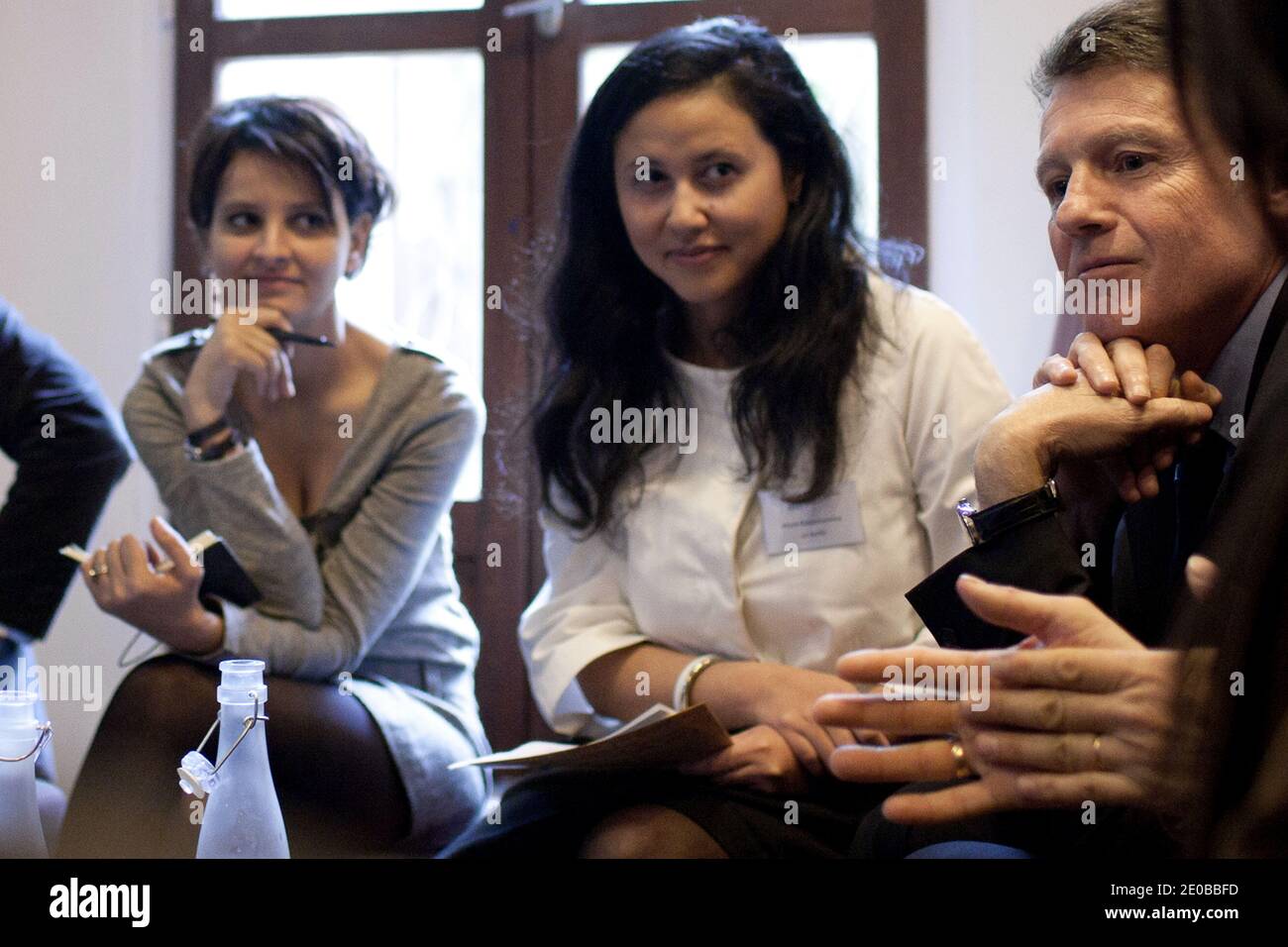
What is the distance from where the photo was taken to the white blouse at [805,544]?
1.36 m

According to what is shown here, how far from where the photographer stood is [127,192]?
1771mm

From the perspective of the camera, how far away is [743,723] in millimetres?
1308

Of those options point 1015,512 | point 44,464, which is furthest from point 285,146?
point 1015,512

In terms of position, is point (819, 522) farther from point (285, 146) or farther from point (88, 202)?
point (88, 202)

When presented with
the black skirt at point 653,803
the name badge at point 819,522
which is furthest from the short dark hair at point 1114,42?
the black skirt at point 653,803

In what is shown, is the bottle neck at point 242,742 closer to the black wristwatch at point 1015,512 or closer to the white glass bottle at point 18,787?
the white glass bottle at point 18,787

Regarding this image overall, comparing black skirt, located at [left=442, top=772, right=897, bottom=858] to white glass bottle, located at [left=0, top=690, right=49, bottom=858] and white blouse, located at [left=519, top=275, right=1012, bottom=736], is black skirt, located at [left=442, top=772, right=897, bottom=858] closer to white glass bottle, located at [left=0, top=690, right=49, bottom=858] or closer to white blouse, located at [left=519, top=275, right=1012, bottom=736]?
white blouse, located at [left=519, top=275, right=1012, bottom=736]

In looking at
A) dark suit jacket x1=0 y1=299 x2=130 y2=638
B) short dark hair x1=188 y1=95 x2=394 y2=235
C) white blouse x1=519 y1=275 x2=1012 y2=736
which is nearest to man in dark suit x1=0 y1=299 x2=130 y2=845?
dark suit jacket x1=0 y1=299 x2=130 y2=638

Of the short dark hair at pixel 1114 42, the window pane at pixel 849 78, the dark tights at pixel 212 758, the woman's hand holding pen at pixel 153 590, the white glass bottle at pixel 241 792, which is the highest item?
the window pane at pixel 849 78

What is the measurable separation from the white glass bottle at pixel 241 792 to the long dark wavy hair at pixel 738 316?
1.77ft

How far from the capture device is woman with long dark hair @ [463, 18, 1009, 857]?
136 cm

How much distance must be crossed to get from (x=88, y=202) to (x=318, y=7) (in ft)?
1.56

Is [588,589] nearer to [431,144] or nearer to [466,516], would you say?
→ [466,516]
